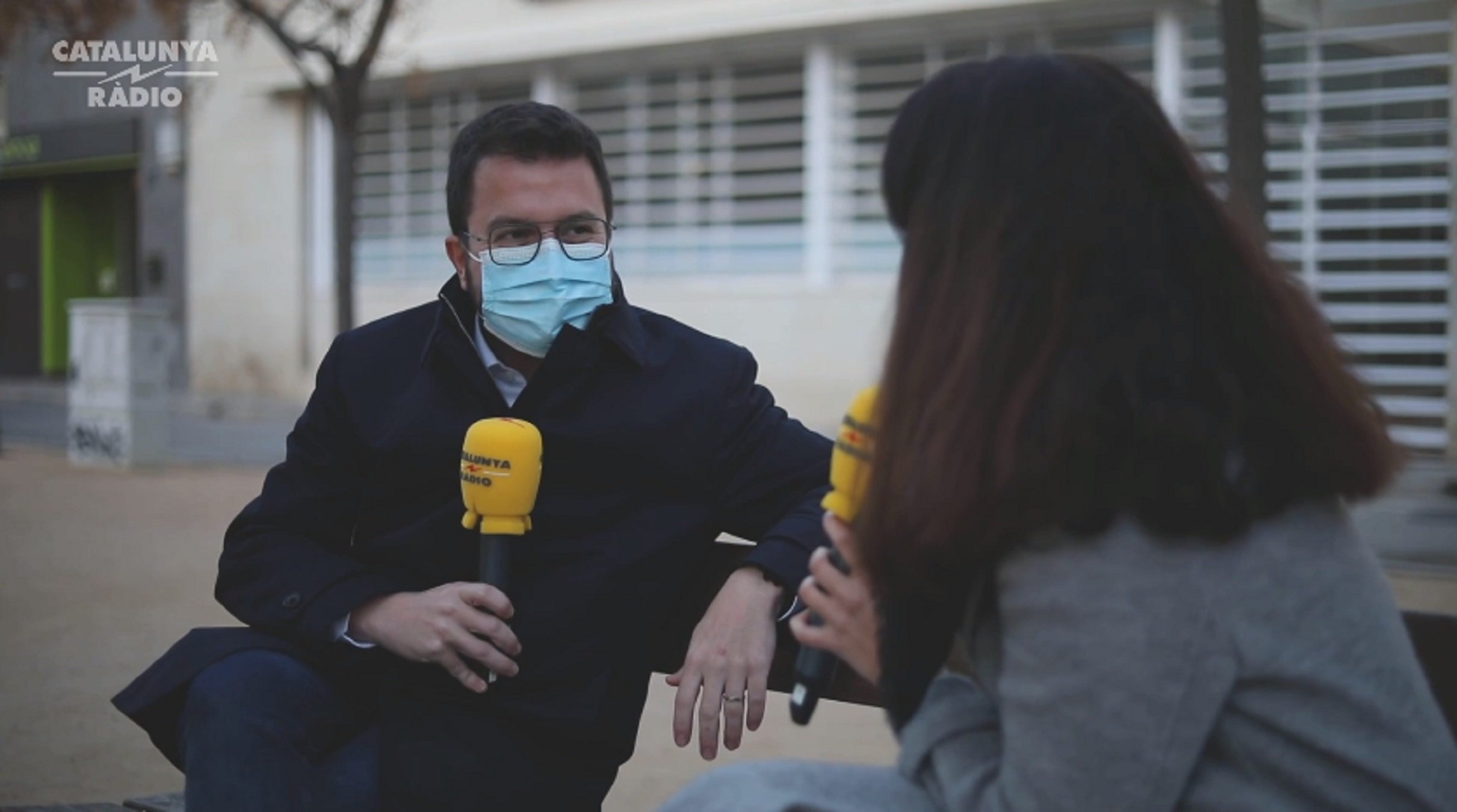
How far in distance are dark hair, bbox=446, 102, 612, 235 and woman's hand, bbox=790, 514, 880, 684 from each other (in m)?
1.05

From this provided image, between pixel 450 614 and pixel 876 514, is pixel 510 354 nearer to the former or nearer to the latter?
pixel 450 614

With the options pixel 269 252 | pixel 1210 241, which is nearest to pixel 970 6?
pixel 269 252

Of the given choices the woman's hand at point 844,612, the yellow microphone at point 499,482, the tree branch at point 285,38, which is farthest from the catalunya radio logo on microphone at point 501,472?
the tree branch at point 285,38

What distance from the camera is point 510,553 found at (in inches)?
92.7

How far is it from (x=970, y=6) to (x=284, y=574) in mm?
11049

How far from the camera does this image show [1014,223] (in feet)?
4.81

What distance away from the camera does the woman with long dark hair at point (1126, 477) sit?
1.40 metres

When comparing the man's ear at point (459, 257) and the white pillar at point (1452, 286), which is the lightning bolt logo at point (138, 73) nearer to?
the man's ear at point (459, 257)

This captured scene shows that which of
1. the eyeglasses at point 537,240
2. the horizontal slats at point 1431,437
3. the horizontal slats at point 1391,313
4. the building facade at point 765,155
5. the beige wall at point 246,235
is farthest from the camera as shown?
the beige wall at point 246,235

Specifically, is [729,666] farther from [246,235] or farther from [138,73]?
[246,235]

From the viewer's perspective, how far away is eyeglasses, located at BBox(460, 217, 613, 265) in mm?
2604

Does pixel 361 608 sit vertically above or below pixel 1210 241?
below

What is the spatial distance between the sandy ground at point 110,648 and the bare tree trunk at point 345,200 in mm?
1270

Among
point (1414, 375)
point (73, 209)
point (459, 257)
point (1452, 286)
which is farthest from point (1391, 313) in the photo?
point (73, 209)
